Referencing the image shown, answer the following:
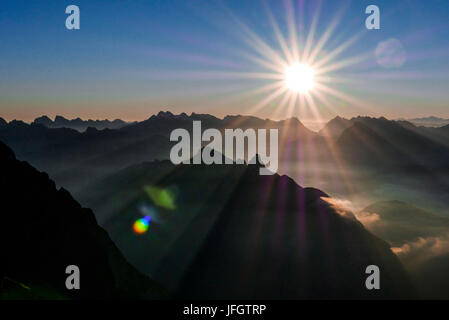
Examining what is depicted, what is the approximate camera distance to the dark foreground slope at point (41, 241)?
4288 centimetres

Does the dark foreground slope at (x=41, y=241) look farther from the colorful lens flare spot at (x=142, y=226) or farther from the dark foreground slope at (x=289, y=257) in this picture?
the colorful lens flare spot at (x=142, y=226)

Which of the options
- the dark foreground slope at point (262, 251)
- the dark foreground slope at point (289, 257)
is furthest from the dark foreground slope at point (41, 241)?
the dark foreground slope at point (289, 257)

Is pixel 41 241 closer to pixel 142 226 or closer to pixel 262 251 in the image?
pixel 262 251

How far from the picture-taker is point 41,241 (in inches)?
1933

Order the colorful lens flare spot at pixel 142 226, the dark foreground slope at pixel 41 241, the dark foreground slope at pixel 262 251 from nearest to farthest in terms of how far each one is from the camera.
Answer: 1. the dark foreground slope at pixel 41 241
2. the dark foreground slope at pixel 262 251
3. the colorful lens flare spot at pixel 142 226

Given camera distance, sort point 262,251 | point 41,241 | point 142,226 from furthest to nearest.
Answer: point 142,226 → point 262,251 → point 41,241

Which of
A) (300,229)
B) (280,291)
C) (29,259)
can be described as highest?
(300,229)

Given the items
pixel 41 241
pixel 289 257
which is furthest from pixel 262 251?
pixel 41 241

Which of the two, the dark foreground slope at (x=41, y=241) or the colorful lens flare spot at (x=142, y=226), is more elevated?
the colorful lens flare spot at (x=142, y=226)

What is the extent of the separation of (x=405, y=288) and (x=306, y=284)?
183 ft

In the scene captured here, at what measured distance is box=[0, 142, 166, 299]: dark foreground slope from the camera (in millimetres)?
42875
